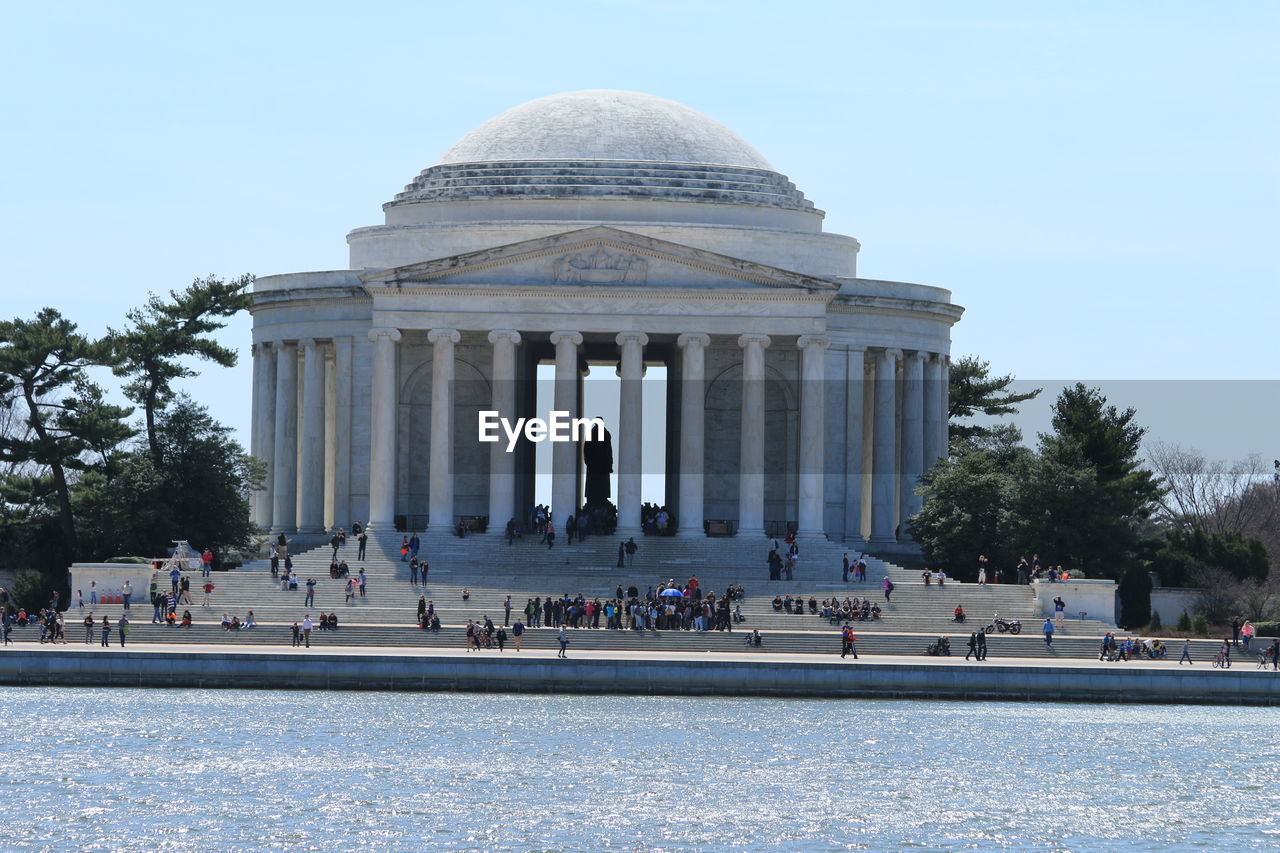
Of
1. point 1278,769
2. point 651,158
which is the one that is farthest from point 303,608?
point 1278,769

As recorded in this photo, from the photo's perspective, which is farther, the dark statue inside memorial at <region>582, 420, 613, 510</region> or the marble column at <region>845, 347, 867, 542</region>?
the dark statue inside memorial at <region>582, 420, 613, 510</region>

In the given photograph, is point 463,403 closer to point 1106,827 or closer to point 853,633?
point 853,633

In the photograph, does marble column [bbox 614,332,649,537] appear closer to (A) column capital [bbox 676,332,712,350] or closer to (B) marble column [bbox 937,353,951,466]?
(A) column capital [bbox 676,332,712,350]

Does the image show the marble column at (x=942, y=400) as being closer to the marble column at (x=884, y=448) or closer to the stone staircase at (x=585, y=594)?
the marble column at (x=884, y=448)

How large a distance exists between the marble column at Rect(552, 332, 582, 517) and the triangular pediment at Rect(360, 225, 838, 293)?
2.31 meters

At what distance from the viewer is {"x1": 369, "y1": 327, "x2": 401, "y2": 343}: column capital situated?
99.2 metres

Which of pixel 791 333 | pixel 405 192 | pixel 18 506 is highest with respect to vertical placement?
pixel 405 192

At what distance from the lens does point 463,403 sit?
4208 inches

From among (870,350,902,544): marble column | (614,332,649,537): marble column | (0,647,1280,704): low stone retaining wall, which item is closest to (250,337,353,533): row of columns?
(614,332,649,537): marble column

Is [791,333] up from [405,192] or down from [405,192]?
down

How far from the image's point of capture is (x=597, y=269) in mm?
99000

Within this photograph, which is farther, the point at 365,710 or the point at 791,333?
the point at 791,333

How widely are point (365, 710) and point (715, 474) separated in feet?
129

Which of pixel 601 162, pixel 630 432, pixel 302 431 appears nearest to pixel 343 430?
pixel 302 431
